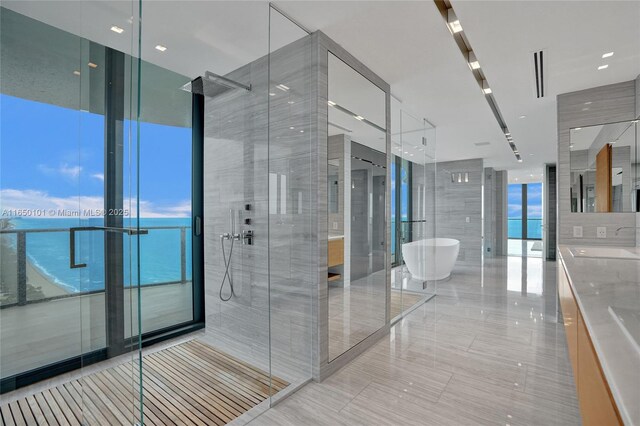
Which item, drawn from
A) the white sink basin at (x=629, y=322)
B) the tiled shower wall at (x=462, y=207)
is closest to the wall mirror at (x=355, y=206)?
the white sink basin at (x=629, y=322)

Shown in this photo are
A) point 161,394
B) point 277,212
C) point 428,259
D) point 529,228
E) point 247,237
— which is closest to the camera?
point 161,394

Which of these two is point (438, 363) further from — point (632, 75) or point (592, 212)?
point (632, 75)

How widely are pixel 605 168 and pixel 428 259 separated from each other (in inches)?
104

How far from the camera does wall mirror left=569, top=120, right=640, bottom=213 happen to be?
3.28 metres

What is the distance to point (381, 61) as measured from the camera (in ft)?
9.73

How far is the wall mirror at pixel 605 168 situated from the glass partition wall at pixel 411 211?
1776 millimetres

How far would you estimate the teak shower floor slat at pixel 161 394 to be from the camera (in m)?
1.74

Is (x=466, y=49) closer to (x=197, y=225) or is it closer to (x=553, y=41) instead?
(x=553, y=41)

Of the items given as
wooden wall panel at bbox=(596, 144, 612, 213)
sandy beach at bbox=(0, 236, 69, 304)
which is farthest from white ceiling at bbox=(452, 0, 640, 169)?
sandy beach at bbox=(0, 236, 69, 304)

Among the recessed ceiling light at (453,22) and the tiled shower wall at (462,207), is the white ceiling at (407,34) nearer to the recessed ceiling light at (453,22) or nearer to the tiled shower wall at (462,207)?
the recessed ceiling light at (453,22)

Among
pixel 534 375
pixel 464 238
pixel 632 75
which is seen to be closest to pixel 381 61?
pixel 632 75

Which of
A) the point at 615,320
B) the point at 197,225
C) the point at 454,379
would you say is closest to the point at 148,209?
the point at 197,225

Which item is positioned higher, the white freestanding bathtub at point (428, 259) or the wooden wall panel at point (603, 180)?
the wooden wall panel at point (603, 180)

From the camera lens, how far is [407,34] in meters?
2.50
